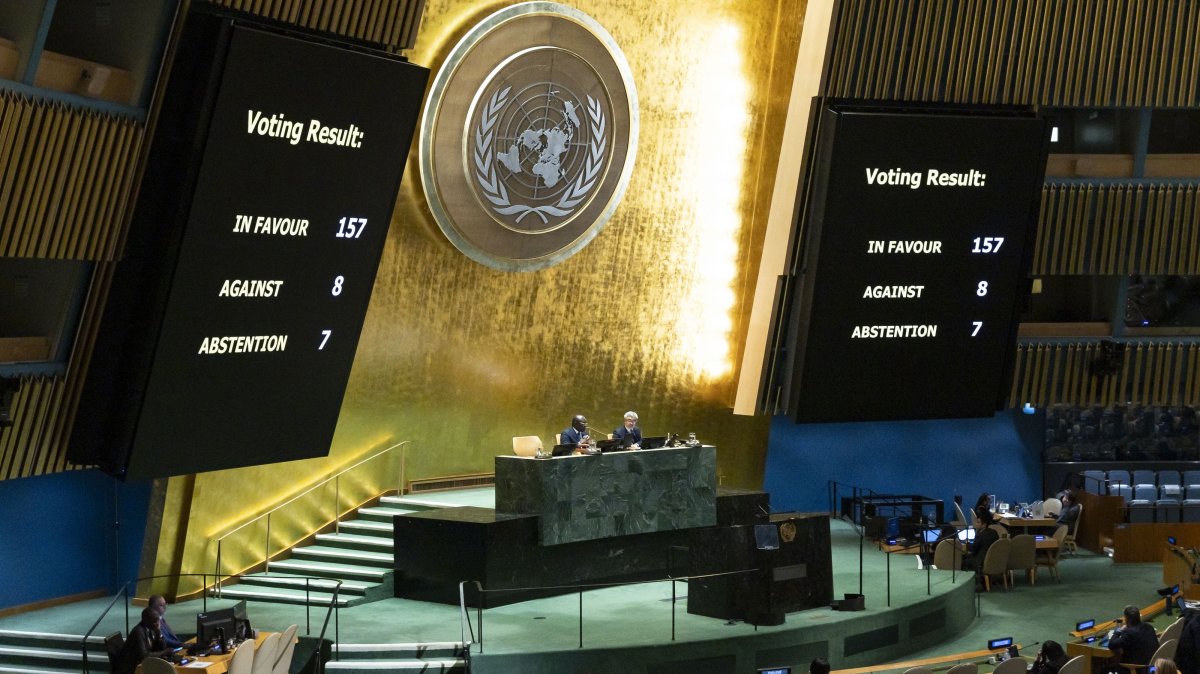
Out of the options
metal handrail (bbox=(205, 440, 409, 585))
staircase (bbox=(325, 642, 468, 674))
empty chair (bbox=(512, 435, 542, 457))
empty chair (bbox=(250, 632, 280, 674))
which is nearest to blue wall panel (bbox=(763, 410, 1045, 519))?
empty chair (bbox=(512, 435, 542, 457))

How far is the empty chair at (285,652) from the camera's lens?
37.2ft

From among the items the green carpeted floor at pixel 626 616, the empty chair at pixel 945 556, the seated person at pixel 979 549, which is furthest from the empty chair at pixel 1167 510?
the empty chair at pixel 945 556

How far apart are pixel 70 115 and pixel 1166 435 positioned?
16.7 m

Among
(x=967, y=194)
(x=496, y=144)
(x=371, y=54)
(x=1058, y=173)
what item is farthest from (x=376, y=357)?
(x=1058, y=173)

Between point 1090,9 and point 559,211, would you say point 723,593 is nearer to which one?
point 559,211

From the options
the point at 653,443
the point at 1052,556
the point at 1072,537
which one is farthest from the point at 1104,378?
the point at 653,443

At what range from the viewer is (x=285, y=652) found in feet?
37.4

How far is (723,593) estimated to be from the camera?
1400 centimetres

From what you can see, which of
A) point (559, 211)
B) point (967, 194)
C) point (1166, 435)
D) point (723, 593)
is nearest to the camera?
point (723, 593)

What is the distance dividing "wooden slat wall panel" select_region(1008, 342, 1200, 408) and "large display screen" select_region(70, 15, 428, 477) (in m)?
9.57

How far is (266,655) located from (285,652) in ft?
1.06

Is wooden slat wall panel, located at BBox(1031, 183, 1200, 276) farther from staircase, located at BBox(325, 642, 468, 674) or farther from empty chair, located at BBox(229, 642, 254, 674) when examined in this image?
empty chair, located at BBox(229, 642, 254, 674)

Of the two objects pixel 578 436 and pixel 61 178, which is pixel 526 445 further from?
pixel 61 178

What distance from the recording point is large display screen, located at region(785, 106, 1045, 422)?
1487cm
